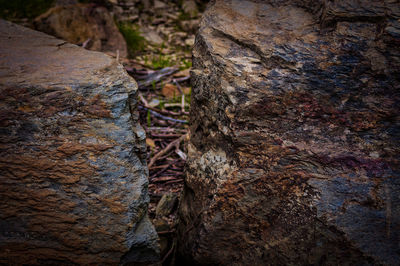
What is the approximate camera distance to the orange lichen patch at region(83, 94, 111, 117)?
4.64 ft

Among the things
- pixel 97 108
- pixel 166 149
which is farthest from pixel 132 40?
pixel 97 108

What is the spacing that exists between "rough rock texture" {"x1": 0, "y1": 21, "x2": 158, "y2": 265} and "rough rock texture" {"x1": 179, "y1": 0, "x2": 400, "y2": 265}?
40cm

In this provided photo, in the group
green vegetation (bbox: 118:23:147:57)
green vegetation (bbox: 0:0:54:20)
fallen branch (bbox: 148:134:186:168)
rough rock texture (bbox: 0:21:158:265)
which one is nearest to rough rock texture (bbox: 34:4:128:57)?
green vegetation (bbox: 118:23:147:57)

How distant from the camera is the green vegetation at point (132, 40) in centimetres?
433

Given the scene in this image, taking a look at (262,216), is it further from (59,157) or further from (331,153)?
(59,157)

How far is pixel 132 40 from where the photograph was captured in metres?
4.37

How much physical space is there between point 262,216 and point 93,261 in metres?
0.78

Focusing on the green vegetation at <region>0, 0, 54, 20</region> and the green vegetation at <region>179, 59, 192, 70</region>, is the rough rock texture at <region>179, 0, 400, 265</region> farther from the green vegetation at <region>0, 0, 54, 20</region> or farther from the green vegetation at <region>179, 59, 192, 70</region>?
the green vegetation at <region>0, 0, 54, 20</region>

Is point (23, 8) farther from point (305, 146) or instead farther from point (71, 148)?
point (305, 146)

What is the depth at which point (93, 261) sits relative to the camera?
134 cm

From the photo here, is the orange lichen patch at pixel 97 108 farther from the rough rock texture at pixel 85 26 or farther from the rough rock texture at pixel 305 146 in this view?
the rough rock texture at pixel 85 26

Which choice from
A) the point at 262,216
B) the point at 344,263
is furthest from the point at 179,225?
the point at 344,263

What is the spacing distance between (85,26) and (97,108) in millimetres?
2749

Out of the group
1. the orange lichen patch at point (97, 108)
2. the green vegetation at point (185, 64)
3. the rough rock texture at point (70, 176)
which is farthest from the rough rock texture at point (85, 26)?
the orange lichen patch at point (97, 108)
